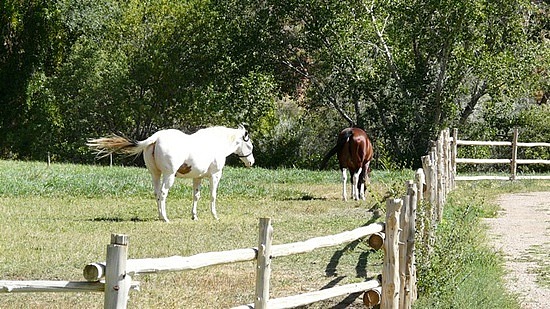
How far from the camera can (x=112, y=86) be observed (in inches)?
1623

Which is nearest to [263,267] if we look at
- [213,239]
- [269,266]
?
[269,266]

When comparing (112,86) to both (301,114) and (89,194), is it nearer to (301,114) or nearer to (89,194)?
(301,114)

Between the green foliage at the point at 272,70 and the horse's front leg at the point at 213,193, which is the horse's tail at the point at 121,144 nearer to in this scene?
the horse's front leg at the point at 213,193

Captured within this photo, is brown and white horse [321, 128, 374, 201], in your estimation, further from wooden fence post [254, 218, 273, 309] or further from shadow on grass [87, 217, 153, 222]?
wooden fence post [254, 218, 273, 309]

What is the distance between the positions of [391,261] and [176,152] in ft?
26.6

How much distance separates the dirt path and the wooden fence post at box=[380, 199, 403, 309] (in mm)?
2212

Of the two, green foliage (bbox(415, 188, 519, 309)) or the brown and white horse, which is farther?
the brown and white horse

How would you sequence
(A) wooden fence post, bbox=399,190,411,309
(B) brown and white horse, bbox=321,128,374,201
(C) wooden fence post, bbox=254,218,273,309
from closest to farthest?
(C) wooden fence post, bbox=254,218,273,309, (A) wooden fence post, bbox=399,190,411,309, (B) brown and white horse, bbox=321,128,374,201

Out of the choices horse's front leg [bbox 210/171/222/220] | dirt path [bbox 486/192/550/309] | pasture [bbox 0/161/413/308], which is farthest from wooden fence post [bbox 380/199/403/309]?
horse's front leg [bbox 210/171/222/220]

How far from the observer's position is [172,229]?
15836 millimetres

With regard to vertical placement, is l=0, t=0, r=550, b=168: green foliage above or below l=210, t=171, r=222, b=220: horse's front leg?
above

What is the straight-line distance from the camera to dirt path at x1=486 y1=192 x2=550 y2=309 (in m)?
12.2

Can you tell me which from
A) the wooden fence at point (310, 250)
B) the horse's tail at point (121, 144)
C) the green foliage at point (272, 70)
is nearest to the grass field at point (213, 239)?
the wooden fence at point (310, 250)

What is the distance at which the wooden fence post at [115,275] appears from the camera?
5898mm
